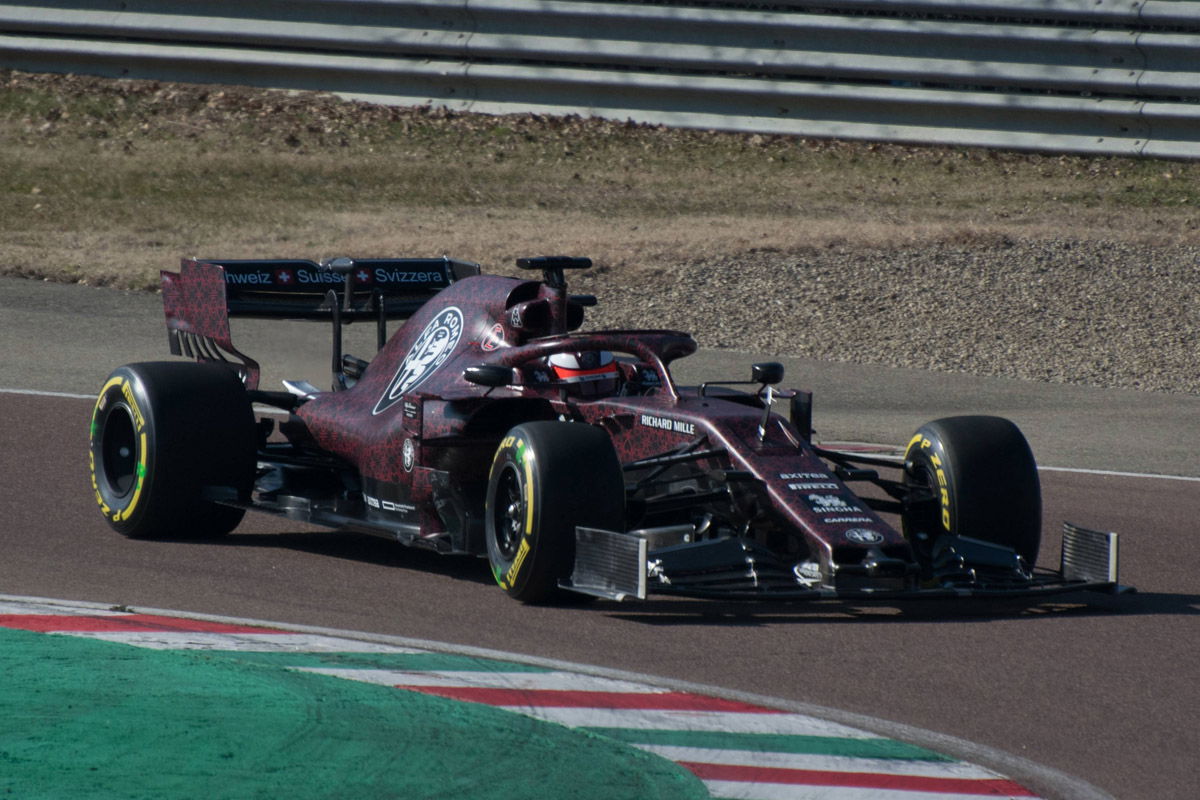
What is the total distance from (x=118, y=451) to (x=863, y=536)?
380cm

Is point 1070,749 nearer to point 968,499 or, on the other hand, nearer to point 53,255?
point 968,499

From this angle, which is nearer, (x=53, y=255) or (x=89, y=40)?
(x=53, y=255)

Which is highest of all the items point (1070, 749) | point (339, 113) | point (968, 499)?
point (339, 113)

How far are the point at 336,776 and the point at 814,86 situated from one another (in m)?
18.9

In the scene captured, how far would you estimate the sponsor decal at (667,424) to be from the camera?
735cm

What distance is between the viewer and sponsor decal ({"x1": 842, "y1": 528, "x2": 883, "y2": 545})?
6.84 m

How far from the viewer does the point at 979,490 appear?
7691mm

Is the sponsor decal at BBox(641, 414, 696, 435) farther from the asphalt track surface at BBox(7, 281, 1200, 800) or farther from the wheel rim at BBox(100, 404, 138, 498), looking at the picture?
the wheel rim at BBox(100, 404, 138, 498)

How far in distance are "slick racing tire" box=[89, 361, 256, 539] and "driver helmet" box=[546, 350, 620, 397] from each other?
1.52m

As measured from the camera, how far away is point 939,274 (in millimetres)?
18656

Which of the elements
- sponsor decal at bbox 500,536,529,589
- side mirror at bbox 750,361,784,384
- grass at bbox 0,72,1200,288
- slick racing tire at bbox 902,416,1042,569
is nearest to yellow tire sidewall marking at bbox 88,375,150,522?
sponsor decal at bbox 500,536,529,589

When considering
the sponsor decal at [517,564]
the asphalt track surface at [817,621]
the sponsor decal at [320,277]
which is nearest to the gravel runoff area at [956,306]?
the asphalt track surface at [817,621]

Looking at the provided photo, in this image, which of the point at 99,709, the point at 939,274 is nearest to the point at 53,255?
the point at 939,274

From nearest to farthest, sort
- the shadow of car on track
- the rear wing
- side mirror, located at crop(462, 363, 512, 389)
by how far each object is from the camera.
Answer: the shadow of car on track, side mirror, located at crop(462, 363, 512, 389), the rear wing
